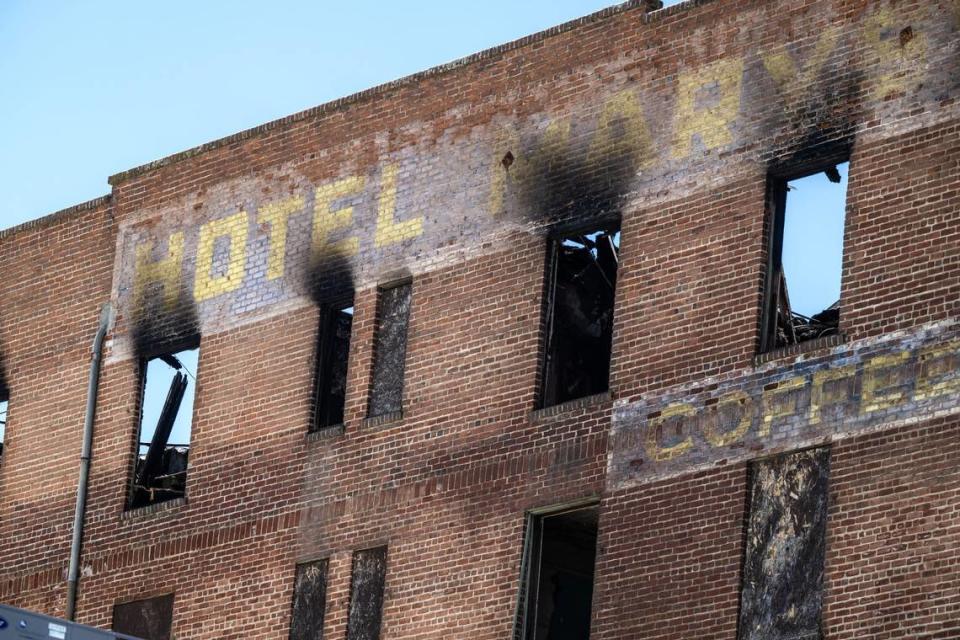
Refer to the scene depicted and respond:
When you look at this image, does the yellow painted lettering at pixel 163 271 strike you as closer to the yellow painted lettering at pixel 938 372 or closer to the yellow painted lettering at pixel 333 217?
the yellow painted lettering at pixel 333 217

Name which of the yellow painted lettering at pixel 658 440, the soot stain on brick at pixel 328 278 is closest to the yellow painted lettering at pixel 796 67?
the yellow painted lettering at pixel 658 440

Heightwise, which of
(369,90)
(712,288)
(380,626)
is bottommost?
(380,626)

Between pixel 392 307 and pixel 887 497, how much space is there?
7490mm

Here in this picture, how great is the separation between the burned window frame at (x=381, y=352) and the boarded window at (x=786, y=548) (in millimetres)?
5176

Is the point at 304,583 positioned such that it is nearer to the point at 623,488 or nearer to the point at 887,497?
the point at 623,488

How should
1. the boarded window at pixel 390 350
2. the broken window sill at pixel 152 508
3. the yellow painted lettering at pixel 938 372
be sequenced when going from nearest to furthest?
the yellow painted lettering at pixel 938 372, the boarded window at pixel 390 350, the broken window sill at pixel 152 508

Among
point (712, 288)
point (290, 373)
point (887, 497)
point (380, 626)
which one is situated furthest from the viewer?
point (290, 373)

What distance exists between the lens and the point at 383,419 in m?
27.9

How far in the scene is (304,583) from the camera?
28156 millimetres

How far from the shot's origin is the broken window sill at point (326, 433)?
2830 centimetres

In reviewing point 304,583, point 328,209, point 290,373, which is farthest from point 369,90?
point 304,583

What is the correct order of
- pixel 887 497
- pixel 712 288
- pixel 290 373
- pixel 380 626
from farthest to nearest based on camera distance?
pixel 290 373 → pixel 380 626 → pixel 712 288 → pixel 887 497

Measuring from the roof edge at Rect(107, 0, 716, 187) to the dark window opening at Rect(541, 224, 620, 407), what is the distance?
7.79 feet

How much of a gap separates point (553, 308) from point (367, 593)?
3750 millimetres
